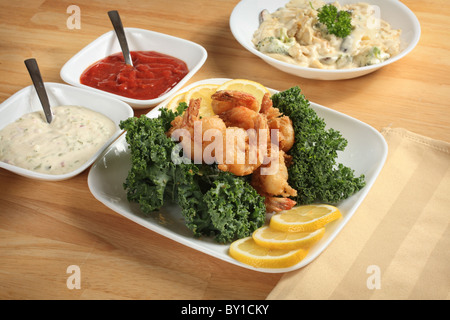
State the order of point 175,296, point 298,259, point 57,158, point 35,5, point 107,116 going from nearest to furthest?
point 298,259, point 175,296, point 57,158, point 107,116, point 35,5

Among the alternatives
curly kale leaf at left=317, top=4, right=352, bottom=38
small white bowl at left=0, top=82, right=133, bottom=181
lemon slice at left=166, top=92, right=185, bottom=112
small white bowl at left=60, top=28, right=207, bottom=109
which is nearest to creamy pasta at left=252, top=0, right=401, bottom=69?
curly kale leaf at left=317, top=4, right=352, bottom=38

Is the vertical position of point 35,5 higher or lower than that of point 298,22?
lower

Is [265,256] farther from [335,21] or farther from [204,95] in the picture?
[335,21]

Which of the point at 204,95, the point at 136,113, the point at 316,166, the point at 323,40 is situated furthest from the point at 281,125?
the point at 323,40

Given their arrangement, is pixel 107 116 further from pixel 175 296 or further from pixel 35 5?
pixel 35 5

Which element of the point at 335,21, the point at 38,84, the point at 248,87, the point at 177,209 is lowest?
the point at 177,209

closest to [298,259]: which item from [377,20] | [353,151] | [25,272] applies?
[353,151]

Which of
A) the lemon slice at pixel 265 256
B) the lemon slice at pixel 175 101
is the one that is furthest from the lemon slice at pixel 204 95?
the lemon slice at pixel 265 256
